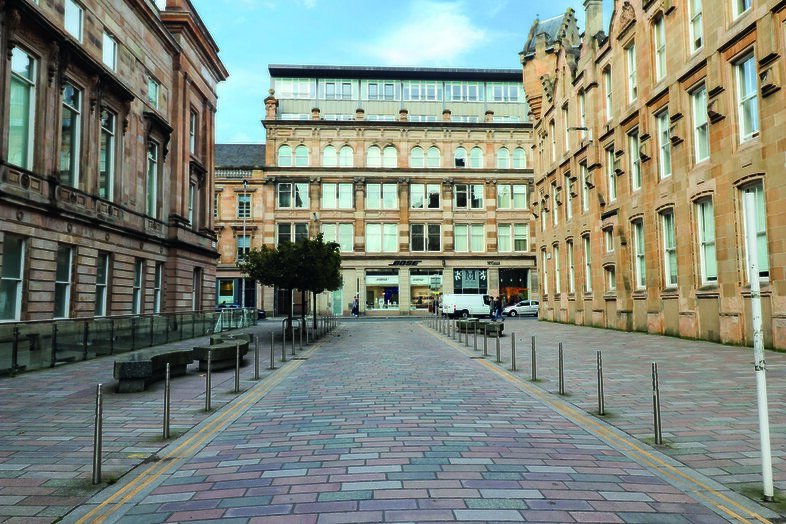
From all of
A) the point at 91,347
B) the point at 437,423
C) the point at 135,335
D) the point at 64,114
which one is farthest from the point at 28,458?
the point at 64,114

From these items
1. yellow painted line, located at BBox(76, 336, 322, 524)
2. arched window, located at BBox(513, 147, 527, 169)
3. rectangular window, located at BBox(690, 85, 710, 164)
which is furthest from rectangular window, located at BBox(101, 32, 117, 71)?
arched window, located at BBox(513, 147, 527, 169)

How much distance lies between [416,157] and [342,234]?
10083 mm

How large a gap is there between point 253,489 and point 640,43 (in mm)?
23979

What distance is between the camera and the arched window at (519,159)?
183ft

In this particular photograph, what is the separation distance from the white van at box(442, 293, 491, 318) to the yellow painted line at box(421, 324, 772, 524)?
33.5m

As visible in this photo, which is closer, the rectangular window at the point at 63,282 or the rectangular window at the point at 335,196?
the rectangular window at the point at 63,282

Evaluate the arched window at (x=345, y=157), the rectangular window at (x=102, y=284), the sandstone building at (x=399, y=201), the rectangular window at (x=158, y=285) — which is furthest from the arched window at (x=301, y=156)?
the rectangular window at (x=102, y=284)

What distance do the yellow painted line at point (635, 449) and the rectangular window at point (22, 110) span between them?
51.0 feet

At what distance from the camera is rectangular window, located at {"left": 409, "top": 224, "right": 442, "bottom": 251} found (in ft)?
178

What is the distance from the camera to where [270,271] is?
23812 millimetres

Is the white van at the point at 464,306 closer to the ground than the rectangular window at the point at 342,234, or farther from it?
closer to the ground

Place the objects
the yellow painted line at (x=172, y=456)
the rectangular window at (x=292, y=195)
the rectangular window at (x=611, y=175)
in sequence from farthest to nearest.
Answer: the rectangular window at (x=292, y=195) < the rectangular window at (x=611, y=175) < the yellow painted line at (x=172, y=456)

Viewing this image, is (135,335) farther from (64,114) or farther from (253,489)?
(253,489)

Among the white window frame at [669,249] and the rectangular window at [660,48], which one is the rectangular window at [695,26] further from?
the white window frame at [669,249]
